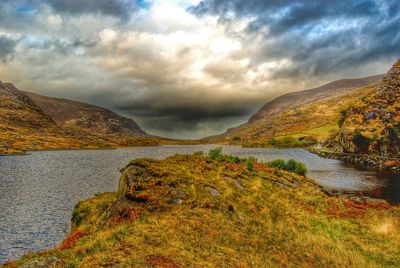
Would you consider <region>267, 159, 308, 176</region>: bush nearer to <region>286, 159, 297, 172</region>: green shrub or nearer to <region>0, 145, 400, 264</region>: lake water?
<region>286, 159, 297, 172</region>: green shrub

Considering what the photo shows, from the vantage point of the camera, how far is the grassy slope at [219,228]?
13656 millimetres

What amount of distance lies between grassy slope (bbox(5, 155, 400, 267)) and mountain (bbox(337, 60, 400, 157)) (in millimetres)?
93840

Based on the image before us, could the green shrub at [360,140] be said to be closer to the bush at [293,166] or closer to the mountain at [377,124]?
the mountain at [377,124]

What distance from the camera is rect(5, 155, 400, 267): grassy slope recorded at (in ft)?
44.8

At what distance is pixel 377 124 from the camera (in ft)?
413

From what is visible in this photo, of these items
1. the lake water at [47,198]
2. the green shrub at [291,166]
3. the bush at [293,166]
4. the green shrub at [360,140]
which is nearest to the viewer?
the lake water at [47,198]

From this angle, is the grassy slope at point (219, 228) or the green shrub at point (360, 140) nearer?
the grassy slope at point (219, 228)

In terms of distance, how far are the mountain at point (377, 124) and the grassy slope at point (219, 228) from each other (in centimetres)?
9384

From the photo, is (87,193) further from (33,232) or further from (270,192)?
(270,192)

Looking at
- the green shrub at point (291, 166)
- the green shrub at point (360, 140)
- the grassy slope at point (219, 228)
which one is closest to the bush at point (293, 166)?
the green shrub at point (291, 166)

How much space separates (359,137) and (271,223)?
414 ft

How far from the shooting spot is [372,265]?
49.4ft

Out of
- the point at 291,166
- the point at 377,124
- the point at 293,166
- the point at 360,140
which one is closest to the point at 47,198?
the point at 291,166

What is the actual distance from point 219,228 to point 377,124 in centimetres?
13326
